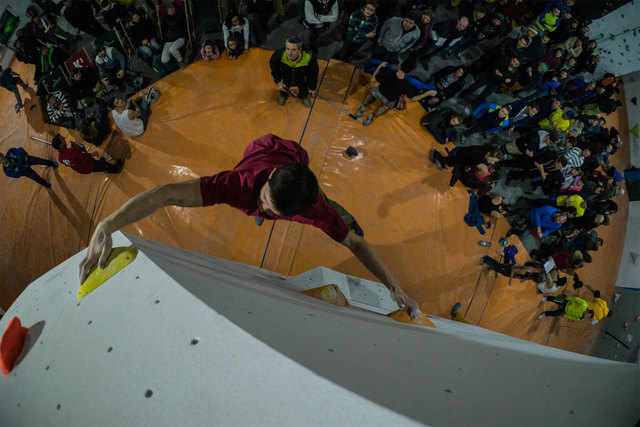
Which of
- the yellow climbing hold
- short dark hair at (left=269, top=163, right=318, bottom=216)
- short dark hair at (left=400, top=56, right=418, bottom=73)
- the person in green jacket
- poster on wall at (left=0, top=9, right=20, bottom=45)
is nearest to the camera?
the yellow climbing hold

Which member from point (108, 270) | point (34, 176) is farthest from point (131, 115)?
point (108, 270)

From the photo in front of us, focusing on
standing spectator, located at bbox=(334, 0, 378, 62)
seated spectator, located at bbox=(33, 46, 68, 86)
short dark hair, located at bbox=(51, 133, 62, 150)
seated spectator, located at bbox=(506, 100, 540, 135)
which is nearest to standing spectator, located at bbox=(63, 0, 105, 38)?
seated spectator, located at bbox=(33, 46, 68, 86)

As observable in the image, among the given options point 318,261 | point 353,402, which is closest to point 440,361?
point 353,402

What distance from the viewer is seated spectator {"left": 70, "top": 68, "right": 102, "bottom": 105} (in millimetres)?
4650

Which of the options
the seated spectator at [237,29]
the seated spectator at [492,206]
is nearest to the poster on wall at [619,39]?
the seated spectator at [492,206]

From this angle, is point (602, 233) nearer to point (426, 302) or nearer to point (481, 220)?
point (481, 220)

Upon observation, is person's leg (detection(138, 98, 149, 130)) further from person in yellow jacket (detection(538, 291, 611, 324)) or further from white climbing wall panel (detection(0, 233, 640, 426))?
person in yellow jacket (detection(538, 291, 611, 324))

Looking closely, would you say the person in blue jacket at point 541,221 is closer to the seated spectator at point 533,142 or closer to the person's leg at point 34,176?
the seated spectator at point 533,142

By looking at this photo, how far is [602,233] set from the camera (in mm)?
5762

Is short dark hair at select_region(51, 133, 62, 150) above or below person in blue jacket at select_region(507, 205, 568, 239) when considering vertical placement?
above

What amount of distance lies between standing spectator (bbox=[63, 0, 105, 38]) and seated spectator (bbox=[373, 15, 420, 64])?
5522mm

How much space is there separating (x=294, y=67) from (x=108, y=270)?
3771mm

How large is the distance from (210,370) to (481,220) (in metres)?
5.07

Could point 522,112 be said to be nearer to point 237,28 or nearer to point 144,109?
point 237,28
